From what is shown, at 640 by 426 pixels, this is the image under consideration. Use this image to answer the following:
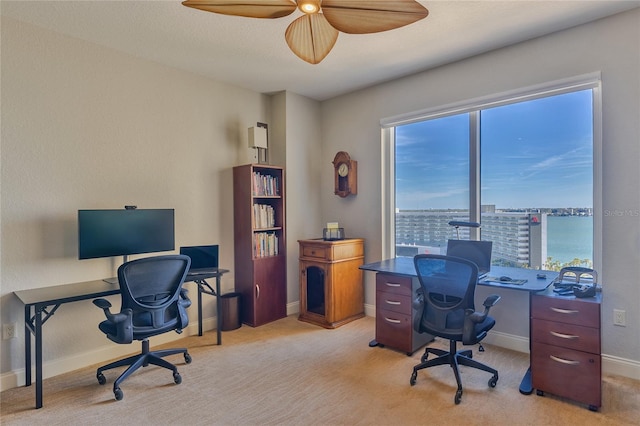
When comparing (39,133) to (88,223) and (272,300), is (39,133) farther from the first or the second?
(272,300)

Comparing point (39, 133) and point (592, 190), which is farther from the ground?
point (39, 133)

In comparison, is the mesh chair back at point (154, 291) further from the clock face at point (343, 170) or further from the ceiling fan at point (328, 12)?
the clock face at point (343, 170)

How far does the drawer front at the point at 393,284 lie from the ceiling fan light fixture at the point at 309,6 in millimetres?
2223

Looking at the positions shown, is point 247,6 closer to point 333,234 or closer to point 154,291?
point 154,291

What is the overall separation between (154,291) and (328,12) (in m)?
2.17

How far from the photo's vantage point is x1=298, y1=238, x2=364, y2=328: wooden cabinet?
3.72 metres

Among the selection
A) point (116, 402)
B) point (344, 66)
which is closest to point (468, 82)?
point (344, 66)

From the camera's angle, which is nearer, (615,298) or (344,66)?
(615,298)

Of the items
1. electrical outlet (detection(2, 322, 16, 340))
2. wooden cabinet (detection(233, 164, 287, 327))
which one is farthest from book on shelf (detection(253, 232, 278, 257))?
electrical outlet (detection(2, 322, 16, 340))

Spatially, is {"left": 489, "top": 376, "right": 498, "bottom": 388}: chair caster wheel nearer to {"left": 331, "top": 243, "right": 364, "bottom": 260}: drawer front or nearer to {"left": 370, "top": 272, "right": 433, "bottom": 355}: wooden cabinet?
{"left": 370, "top": 272, "right": 433, "bottom": 355}: wooden cabinet

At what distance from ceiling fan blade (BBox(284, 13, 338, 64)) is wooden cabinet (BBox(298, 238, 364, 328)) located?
2.05 m

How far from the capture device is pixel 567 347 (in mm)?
2252

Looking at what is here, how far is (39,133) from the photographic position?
2670 mm

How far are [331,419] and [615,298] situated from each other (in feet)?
7.62
